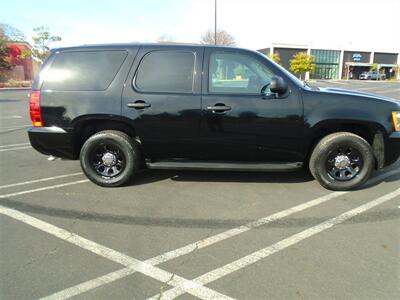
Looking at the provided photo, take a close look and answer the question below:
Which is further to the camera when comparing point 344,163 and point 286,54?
point 286,54

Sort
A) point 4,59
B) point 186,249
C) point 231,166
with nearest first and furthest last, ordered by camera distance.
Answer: point 186,249
point 231,166
point 4,59

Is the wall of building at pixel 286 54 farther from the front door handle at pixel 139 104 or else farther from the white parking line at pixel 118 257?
the white parking line at pixel 118 257

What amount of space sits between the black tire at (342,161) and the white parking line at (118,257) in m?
2.68

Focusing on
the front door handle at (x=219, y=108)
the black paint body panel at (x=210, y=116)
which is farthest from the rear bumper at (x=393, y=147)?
the front door handle at (x=219, y=108)

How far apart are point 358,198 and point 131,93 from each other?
3262 millimetres

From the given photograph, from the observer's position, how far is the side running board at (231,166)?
15.3 ft

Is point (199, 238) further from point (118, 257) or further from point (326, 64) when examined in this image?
point (326, 64)

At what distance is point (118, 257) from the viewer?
310cm

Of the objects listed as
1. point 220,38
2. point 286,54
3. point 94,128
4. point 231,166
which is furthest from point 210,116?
point 286,54

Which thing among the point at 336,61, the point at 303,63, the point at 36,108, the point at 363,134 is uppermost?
the point at 336,61

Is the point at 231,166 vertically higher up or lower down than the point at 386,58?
lower down

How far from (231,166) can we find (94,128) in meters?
2.01

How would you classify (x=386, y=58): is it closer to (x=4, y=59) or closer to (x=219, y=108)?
(x=4, y=59)

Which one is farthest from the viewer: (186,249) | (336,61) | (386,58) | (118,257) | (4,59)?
(386,58)
